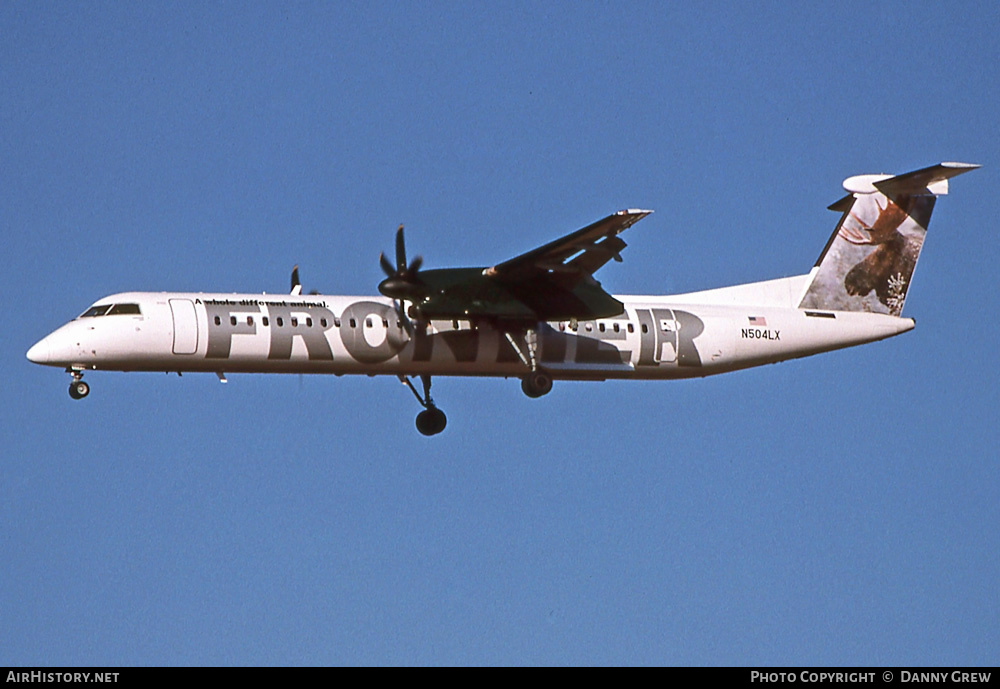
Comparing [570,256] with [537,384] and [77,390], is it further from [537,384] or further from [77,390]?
[77,390]

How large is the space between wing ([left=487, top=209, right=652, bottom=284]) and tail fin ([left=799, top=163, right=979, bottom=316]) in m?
5.70

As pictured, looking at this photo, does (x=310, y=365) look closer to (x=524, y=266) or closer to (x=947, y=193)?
(x=524, y=266)

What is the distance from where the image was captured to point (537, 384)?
30.2 metres

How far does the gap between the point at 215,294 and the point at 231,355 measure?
150cm

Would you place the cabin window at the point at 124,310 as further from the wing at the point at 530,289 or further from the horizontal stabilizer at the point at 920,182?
the horizontal stabilizer at the point at 920,182

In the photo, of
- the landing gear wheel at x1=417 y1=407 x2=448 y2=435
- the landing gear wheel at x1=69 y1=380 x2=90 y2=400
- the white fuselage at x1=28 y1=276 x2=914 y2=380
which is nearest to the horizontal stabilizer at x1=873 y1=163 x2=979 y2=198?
the white fuselage at x1=28 y1=276 x2=914 y2=380

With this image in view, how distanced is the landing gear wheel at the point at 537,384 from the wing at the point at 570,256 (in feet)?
6.70

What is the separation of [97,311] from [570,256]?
955 centimetres

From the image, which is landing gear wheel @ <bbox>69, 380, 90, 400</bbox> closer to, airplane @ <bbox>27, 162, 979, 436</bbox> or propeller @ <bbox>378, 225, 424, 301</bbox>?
airplane @ <bbox>27, 162, 979, 436</bbox>

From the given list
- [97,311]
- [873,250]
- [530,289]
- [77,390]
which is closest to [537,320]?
[530,289]

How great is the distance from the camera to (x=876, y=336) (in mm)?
32344

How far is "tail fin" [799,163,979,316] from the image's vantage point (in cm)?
3250
